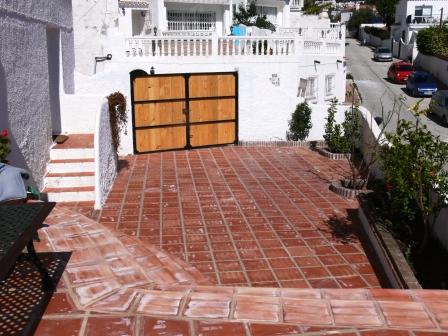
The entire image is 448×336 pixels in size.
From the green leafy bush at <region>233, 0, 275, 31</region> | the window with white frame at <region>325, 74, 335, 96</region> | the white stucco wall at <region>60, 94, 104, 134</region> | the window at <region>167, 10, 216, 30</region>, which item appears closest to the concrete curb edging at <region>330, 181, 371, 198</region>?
the white stucco wall at <region>60, 94, 104, 134</region>

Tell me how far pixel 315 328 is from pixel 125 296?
1.68m

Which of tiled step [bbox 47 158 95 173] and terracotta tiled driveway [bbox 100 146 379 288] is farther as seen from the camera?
tiled step [bbox 47 158 95 173]

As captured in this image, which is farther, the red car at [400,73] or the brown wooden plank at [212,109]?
the red car at [400,73]

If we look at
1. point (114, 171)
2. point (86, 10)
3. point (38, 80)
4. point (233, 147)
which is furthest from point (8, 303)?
point (86, 10)

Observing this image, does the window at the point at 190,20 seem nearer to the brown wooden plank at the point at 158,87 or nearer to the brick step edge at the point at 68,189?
the brown wooden plank at the point at 158,87

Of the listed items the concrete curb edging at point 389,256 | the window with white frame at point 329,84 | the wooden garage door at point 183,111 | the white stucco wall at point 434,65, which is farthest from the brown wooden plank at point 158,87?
the white stucco wall at point 434,65

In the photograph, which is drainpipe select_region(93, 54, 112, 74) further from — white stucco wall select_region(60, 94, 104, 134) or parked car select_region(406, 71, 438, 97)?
parked car select_region(406, 71, 438, 97)

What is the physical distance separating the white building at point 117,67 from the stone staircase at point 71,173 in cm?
17

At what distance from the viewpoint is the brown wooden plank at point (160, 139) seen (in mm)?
14680

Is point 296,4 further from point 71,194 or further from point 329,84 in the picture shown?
point 71,194

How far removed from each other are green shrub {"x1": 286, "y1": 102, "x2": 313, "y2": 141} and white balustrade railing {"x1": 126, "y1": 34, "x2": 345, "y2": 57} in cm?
211

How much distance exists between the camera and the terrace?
4043mm

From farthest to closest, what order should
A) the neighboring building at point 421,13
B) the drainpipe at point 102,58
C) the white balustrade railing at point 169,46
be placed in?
1. the neighboring building at point 421,13
2. the drainpipe at point 102,58
3. the white balustrade railing at point 169,46

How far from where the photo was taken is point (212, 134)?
1561 centimetres
